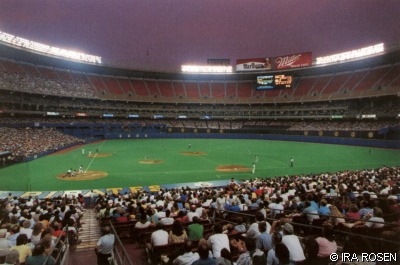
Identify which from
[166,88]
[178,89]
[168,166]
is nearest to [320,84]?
[178,89]

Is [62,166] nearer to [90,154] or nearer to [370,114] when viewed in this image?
[90,154]

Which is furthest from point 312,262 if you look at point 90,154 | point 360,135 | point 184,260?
point 360,135

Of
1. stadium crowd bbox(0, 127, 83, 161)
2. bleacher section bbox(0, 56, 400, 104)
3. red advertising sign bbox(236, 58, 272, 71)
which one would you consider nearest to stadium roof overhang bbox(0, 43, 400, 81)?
bleacher section bbox(0, 56, 400, 104)

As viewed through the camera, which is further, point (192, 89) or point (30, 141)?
point (192, 89)

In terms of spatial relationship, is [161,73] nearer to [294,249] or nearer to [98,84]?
[98,84]

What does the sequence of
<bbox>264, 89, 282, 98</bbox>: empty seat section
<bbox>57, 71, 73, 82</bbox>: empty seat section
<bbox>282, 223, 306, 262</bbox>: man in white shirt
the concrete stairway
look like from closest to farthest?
<bbox>282, 223, 306, 262</bbox>: man in white shirt → the concrete stairway → <bbox>57, 71, 73, 82</bbox>: empty seat section → <bbox>264, 89, 282, 98</bbox>: empty seat section

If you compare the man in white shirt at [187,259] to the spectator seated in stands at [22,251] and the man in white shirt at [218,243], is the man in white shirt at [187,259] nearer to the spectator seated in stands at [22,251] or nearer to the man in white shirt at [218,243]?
the man in white shirt at [218,243]

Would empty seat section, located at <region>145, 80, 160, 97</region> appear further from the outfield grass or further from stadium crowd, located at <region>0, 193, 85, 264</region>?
stadium crowd, located at <region>0, 193, 85, 264</region>
